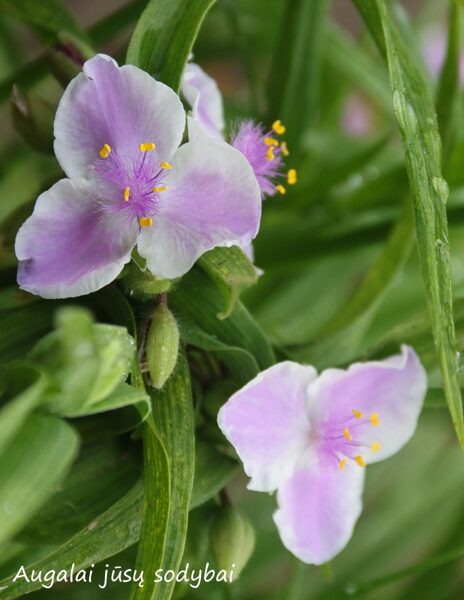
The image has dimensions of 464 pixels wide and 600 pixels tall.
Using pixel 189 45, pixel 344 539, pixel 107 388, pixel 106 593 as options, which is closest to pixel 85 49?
pixel 189 45

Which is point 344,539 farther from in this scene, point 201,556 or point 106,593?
point 106,593

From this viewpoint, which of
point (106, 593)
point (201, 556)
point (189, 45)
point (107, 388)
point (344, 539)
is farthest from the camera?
point (106, 593)

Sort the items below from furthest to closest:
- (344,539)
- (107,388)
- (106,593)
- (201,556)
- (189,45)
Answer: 1. (106,593)
2. (201,556)
3. (344,539)
4. (189,45)
5. (107,388)

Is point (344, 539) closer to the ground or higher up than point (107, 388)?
closer to the ground

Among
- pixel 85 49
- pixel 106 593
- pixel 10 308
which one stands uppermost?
pixel 85 49

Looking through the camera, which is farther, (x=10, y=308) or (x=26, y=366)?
(x=10, y=308)

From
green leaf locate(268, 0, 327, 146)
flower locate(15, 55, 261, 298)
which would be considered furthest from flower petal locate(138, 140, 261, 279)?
green leaf locate(268, 0, 327, 146)

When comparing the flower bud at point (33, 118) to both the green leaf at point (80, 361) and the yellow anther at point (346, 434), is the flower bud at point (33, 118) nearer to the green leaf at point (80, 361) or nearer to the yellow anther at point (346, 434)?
the green leaf at point (80, 361)

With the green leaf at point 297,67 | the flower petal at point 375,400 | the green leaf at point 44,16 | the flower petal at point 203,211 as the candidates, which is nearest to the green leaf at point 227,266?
the flower petal at point 203,211

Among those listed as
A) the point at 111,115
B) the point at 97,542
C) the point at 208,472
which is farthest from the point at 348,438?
the point at 111,115
